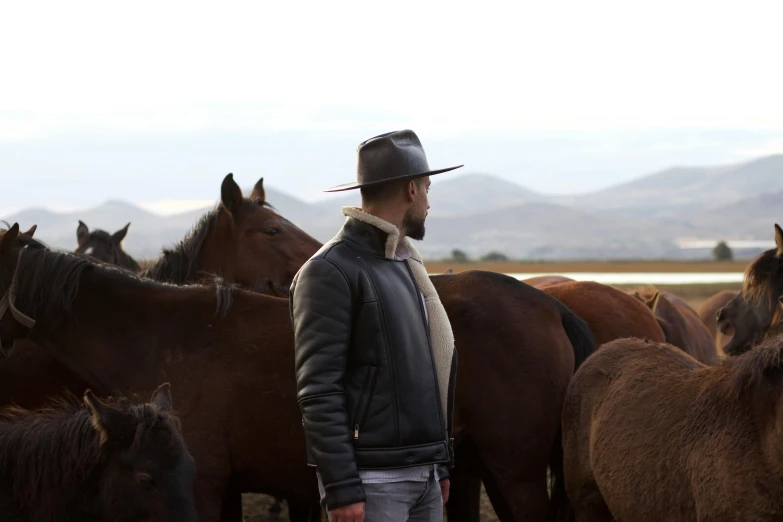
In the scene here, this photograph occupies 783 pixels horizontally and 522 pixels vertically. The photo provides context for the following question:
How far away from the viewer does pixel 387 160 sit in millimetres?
3230

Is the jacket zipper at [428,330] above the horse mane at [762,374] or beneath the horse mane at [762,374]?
above

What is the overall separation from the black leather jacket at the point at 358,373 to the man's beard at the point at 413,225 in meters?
0.16

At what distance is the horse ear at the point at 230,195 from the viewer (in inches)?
251

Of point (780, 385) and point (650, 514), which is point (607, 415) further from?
point (780, 385)

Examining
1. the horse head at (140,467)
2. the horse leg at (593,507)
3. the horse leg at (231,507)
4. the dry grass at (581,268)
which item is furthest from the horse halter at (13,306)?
the dry grass at (581,268)

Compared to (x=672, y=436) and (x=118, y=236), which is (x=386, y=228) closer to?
(x=672, y=436)

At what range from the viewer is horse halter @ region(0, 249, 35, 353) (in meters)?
4.63

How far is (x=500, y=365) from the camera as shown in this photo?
16.7 feet

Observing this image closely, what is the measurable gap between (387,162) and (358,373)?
77 centimetres

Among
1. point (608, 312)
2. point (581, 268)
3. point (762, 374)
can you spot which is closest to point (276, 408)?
point (762, 374)

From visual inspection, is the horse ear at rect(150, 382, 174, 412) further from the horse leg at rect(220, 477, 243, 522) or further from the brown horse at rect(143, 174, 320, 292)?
the brown horse at rect(143, 174, 320, 292)

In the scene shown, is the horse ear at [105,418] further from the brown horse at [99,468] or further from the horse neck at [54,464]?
the horse neck at [54,464]

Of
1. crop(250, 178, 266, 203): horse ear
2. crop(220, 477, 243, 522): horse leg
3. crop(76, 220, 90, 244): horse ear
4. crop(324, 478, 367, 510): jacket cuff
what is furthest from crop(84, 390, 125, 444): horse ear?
crop(76, 220, 90, 244): horse ear

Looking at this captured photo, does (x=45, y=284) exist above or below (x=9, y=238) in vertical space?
below
